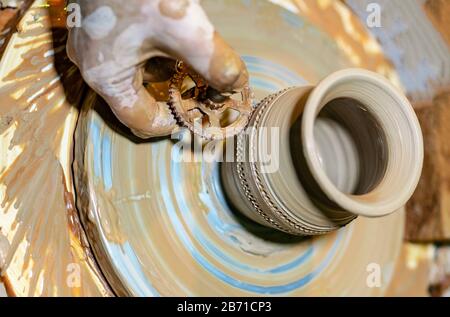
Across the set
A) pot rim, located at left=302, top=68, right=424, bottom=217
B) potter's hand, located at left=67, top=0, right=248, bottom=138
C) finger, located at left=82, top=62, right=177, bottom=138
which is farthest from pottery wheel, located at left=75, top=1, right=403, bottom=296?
pot rim, located at left=302, top=68, right=424, bottom=217

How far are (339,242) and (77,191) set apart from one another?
0.57 m

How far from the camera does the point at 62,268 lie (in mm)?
1027

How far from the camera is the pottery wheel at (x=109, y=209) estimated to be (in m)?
0.99

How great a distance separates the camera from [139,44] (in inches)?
28.7

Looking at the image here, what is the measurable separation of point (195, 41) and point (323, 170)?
10.1 inches

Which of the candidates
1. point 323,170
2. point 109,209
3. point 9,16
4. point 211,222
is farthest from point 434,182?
point 9,16

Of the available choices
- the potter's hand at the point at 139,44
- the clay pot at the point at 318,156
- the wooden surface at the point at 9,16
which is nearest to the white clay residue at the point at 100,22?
the potter's hand at the point at 139,44

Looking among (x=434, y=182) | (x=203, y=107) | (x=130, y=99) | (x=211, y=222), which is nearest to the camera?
(x=130, y=99)

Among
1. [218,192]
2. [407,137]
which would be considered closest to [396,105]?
[407,137]

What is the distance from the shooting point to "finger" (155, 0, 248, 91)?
699mm

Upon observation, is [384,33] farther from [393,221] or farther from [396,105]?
[396,105]

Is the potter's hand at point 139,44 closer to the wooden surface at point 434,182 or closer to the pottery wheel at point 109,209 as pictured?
the pottery wheel at point 109,209

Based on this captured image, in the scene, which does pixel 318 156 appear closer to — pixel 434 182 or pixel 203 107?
pixel 203 107

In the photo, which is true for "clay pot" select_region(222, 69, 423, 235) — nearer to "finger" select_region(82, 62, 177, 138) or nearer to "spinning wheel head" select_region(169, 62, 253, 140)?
"spinning wheel head" select_region(169, 62, 253, 140)
